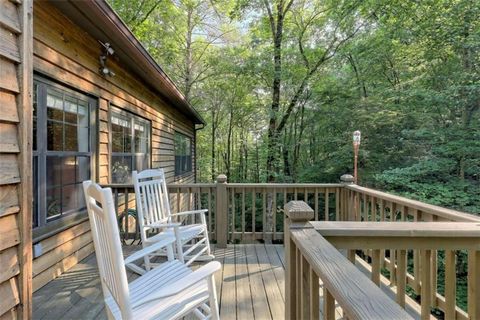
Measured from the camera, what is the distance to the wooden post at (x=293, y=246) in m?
1.40

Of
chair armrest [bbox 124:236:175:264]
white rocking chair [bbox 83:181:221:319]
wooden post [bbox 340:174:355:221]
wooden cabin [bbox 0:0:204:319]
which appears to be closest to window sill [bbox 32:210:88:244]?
wooden cabin [bbox 0:0:204:319]

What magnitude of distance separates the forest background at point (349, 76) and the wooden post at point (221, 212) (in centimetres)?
452

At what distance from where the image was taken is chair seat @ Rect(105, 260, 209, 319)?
4.89 ft

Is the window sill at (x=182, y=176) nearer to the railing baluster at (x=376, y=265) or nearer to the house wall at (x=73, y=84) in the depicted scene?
the house wall at (x=73, y=84)

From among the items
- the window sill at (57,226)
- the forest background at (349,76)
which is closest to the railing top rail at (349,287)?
the window sill at (57,226)

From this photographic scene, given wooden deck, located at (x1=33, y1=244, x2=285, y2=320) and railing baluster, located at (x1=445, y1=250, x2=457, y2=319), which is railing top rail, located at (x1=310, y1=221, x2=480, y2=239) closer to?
railing baluster, located at (x1=445, y1=250, x2=457, y2=319)

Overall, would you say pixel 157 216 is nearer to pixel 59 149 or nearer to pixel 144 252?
pixel 59 149

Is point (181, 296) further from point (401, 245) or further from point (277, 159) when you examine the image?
point (277, 159)

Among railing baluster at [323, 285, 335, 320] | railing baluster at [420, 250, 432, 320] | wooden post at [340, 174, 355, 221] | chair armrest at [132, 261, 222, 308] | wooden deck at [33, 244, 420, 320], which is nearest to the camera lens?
railing baluster at [323, 285, 335, 320]

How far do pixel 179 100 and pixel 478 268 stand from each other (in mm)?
6600

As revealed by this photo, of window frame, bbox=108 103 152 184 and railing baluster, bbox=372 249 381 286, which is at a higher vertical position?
window frame, bbox=108 103 152 184

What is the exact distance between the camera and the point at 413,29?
23.9 feet

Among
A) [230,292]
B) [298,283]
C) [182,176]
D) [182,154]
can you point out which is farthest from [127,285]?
[182,154]

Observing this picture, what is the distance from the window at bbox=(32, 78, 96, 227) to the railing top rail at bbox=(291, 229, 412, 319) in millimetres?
2511
